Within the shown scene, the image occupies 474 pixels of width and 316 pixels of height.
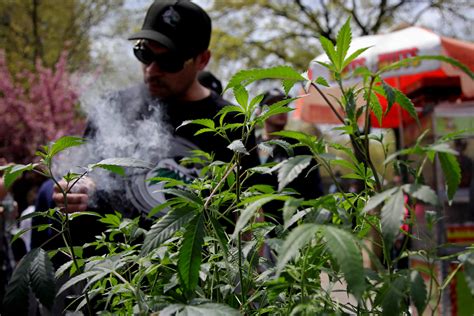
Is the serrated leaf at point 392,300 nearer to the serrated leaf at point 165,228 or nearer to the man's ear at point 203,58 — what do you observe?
the serrated leaf at point 165,228

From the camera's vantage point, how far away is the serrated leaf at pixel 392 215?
661 millimetres

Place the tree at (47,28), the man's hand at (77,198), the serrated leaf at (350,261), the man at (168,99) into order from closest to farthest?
the serrated leaf at (350,261) → the man's hand at (77,198) → the man at (168,99) → the tree at (47,28)

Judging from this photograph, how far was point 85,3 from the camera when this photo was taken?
803 inches

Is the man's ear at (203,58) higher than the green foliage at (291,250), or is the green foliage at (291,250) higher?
the man's ear at (203,58)

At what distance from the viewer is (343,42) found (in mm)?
864

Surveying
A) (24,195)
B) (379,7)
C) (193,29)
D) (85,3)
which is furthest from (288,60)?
(193,29)

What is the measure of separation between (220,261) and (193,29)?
1.56 m

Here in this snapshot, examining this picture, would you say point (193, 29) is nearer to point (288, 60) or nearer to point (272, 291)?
point (272, 291)

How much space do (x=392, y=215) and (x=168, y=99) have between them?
1719mm

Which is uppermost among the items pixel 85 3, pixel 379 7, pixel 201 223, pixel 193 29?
pixel 85 3

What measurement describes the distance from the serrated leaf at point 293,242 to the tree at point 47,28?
18925mm

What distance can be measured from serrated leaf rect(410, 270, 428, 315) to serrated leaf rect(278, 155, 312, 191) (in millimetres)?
184

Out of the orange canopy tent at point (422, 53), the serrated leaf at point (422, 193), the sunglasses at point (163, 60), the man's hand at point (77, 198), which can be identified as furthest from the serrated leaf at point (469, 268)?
the orange canopy tent at point (422, 53)

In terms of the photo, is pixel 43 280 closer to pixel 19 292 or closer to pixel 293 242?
pixel 19 292
